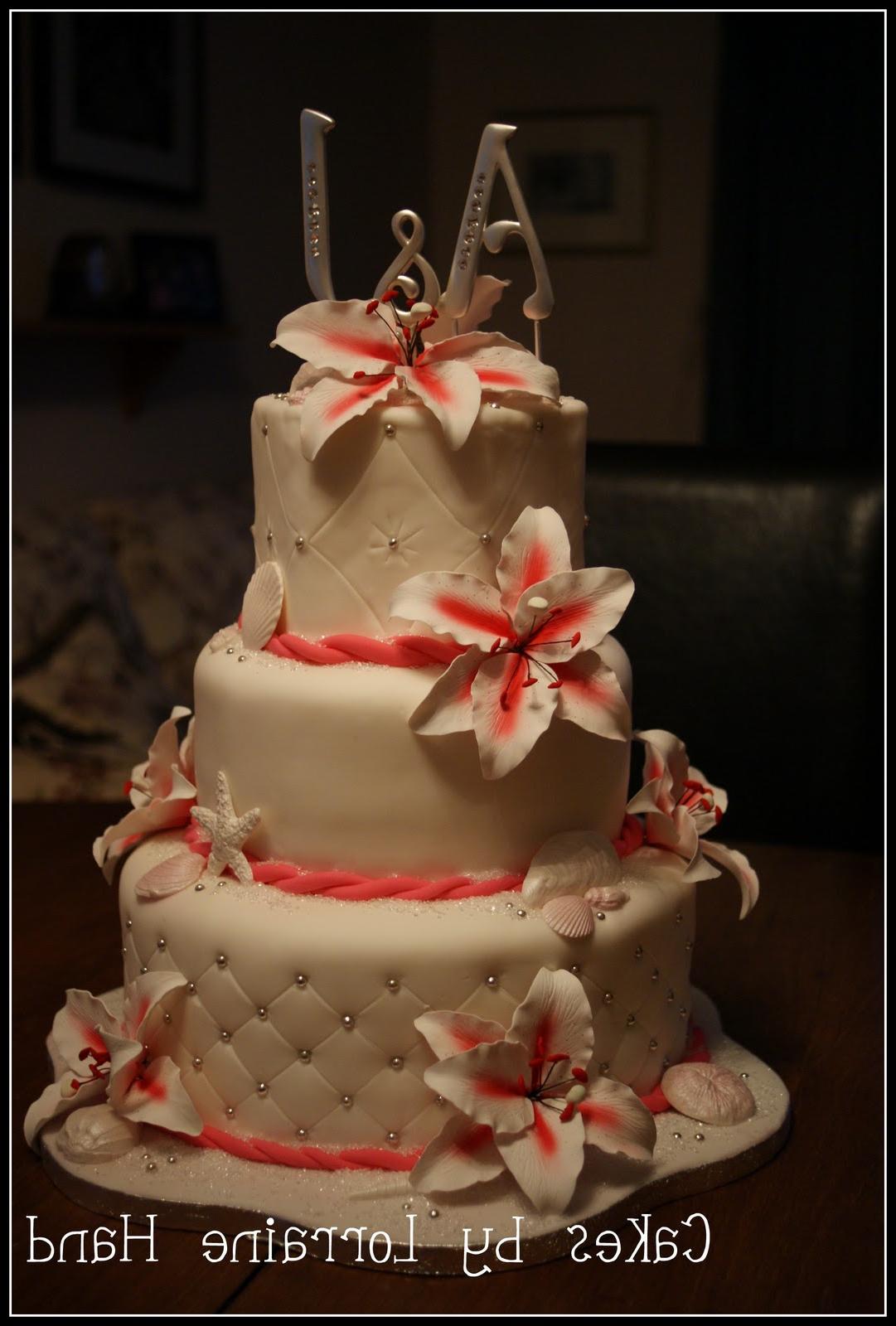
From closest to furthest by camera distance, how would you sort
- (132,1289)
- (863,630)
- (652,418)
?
(132,1289) → (863,630) → (652,418)

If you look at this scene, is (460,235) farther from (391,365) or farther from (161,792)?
(161,792)

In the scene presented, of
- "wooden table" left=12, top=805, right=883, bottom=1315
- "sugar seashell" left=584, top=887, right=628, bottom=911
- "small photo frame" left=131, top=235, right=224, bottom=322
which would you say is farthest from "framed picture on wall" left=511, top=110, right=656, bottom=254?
"sugar seashell" left=584, top=887, right=628, bottom=911

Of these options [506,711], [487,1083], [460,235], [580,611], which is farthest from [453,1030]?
[460,235]

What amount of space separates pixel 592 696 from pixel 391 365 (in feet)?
1.16

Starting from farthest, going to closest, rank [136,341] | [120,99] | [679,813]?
[136,341]
[120,99]
[679,813]

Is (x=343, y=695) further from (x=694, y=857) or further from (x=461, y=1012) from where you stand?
(x=694, y=857)

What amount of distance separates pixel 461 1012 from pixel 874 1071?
1.74 feet

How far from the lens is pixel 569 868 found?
4.00 ft

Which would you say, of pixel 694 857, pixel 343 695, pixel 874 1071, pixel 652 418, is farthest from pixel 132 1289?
pixel 652 418

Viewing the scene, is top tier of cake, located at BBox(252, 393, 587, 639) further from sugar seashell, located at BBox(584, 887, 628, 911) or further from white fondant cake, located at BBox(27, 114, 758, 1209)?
sugar seashell, located at BBox(584, 887, 628, 911)

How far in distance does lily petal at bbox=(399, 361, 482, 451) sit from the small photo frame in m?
2.49

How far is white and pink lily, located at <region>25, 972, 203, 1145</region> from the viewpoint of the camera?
4.00ft

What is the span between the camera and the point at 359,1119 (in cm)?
119

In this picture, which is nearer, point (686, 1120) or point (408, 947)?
point (408, 947)
